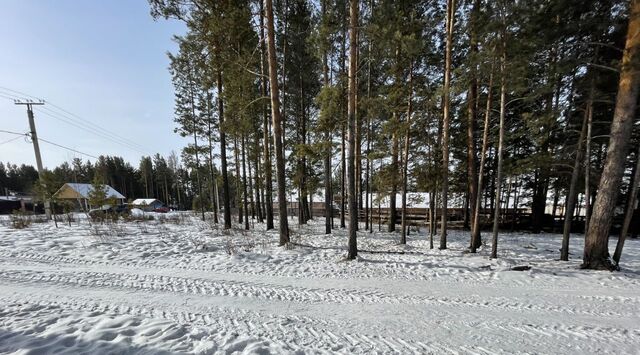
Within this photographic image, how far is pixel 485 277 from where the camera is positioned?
5.84m

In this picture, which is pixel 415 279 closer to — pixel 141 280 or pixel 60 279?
pixel 141 280

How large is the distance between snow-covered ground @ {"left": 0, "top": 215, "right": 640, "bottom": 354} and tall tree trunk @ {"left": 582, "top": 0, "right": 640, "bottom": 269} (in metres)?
0.69

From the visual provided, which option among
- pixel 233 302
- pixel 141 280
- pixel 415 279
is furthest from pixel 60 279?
pixel 415 279

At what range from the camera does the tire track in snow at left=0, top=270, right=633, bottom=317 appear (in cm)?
427

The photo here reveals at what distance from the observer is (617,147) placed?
5.98 m

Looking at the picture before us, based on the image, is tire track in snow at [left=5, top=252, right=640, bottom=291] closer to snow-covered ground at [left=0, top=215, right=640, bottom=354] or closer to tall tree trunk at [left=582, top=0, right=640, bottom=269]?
snow-covered ground at [left=0, top=215, right=640, bottom=354]

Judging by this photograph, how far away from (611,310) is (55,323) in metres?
8.53

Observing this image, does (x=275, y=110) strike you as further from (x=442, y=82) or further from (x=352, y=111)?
(x=442, y=82)

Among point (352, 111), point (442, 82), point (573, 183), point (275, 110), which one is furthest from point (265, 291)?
point (442, 82)

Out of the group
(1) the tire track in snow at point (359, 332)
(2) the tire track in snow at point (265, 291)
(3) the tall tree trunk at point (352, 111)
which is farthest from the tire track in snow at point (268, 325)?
(3) the tall tree trunk at point (352, 111)

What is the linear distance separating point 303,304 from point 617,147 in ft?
27.4

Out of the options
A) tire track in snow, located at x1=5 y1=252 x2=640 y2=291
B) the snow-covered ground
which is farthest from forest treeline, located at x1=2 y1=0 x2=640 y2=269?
the snow-covered ground

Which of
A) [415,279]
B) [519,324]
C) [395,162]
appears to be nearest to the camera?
[519,324]

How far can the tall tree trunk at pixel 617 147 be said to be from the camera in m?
5.56
